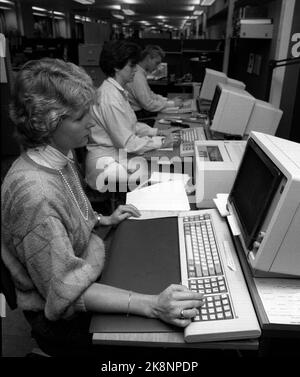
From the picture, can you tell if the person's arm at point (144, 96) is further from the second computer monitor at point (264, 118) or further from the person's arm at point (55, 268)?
the person's arm at point (55, 268)

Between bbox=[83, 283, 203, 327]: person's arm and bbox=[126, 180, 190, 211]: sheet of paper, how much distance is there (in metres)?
0.52

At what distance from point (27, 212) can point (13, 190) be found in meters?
0.08

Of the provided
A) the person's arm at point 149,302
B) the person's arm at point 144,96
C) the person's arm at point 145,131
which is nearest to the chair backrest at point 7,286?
the person's arm at point 149,302

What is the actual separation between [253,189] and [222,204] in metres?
0.28

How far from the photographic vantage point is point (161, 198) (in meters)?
1.44

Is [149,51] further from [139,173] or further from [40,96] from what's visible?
[40,96]

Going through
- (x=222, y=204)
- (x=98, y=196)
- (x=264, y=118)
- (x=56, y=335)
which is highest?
(x=264, y=118)

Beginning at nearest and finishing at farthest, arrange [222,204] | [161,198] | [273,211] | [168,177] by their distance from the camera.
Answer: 1. [273,211]
2. [222,204]
3. [161,198]
4. [168,177]

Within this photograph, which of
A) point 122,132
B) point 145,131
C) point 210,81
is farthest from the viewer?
point 210,81

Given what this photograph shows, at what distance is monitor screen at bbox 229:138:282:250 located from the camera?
2.77 ft

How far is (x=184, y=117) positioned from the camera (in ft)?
10.9

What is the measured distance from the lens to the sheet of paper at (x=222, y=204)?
122 cm

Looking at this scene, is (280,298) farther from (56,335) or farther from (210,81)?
(210,81)

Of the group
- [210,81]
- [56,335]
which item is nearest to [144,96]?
[210,81]
